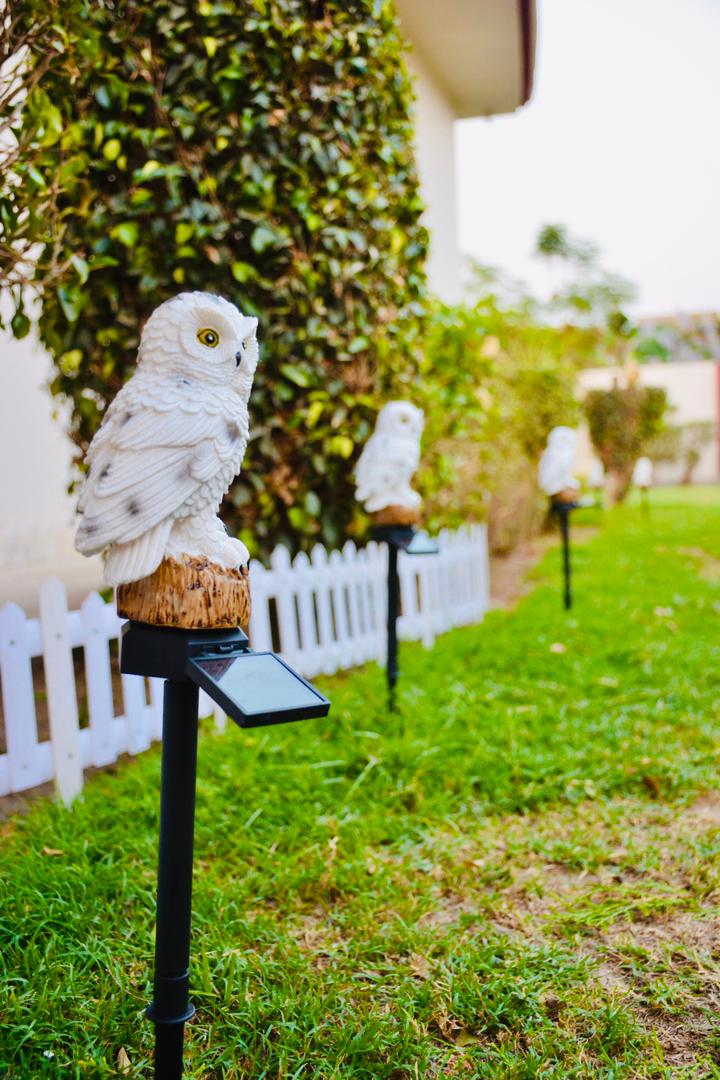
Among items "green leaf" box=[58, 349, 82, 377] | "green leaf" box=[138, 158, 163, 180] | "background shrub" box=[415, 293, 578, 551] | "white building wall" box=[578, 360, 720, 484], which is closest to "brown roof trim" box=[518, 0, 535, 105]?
"background shrub" box=[415, 293, 578, 551]

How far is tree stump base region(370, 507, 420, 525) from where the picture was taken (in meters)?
3.97

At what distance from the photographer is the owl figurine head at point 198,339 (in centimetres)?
165

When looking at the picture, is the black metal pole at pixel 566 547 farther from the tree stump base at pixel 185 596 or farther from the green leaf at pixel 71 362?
the tree stump base at pixel 185 596

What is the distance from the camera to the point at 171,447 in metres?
1.63

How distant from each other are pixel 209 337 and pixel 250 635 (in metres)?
2.58

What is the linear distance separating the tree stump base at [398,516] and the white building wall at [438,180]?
510 centimetres

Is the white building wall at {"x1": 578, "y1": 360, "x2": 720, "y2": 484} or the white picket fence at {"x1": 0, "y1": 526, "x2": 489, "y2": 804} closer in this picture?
the white picket fence at {"x1": 0, "y1": 526, "x2": 489, "y2": 804}

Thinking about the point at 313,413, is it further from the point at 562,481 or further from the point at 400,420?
the point at 562,481

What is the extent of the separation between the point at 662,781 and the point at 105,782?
2.30 m

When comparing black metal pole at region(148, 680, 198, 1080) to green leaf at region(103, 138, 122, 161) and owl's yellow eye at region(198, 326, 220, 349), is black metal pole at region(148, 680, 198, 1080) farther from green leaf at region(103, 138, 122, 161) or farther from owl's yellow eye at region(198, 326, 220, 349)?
green leaf at region(103, 138, 122, 161)

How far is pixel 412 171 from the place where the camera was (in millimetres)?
5285

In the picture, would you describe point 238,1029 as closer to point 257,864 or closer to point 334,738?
point 257,864

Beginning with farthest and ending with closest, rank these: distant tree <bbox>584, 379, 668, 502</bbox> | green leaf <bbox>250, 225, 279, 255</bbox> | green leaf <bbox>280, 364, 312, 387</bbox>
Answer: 1. distant tree <bbox>584, 379, 668, 502</bbox>
2. green leaf <bbox>280, 364, 312, 387</bbox>
3. green leaf <bbox>250, 225, 279, 255</bbox>

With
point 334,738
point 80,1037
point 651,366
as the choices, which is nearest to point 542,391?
point 334,738
